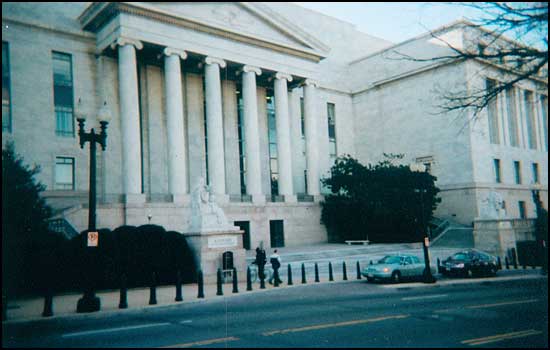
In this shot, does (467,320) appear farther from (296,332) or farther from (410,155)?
(410,155)

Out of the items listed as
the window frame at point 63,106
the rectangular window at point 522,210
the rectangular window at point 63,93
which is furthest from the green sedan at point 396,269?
the rectangular window at point 522,210

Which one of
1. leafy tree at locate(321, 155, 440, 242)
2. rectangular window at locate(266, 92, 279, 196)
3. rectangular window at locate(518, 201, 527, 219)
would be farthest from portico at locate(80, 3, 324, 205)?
rectangular window at locate(518, 201, 527, 219)

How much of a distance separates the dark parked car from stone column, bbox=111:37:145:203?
20.9 metres

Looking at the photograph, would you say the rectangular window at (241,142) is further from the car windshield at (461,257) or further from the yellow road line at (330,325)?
the yellow road line at (330,325)

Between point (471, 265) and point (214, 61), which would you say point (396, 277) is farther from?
point (214, 61)

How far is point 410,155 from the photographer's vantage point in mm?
52250

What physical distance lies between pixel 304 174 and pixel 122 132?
20572 millimetres

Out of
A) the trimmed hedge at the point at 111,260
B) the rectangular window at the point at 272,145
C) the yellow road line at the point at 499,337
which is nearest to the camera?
the yellow road line at the point at 499,337

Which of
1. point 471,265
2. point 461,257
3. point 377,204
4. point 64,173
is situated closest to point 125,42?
point 64,173

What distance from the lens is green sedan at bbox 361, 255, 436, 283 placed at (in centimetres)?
2023

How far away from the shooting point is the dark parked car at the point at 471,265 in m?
22.6

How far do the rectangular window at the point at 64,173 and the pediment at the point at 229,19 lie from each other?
10751 millimetres

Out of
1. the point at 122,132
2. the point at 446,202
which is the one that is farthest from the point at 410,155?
the point at 122,132

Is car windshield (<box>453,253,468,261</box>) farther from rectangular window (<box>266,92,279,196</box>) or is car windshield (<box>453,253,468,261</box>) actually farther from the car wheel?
rectangular window (<box>266,92,279,196</box>)
